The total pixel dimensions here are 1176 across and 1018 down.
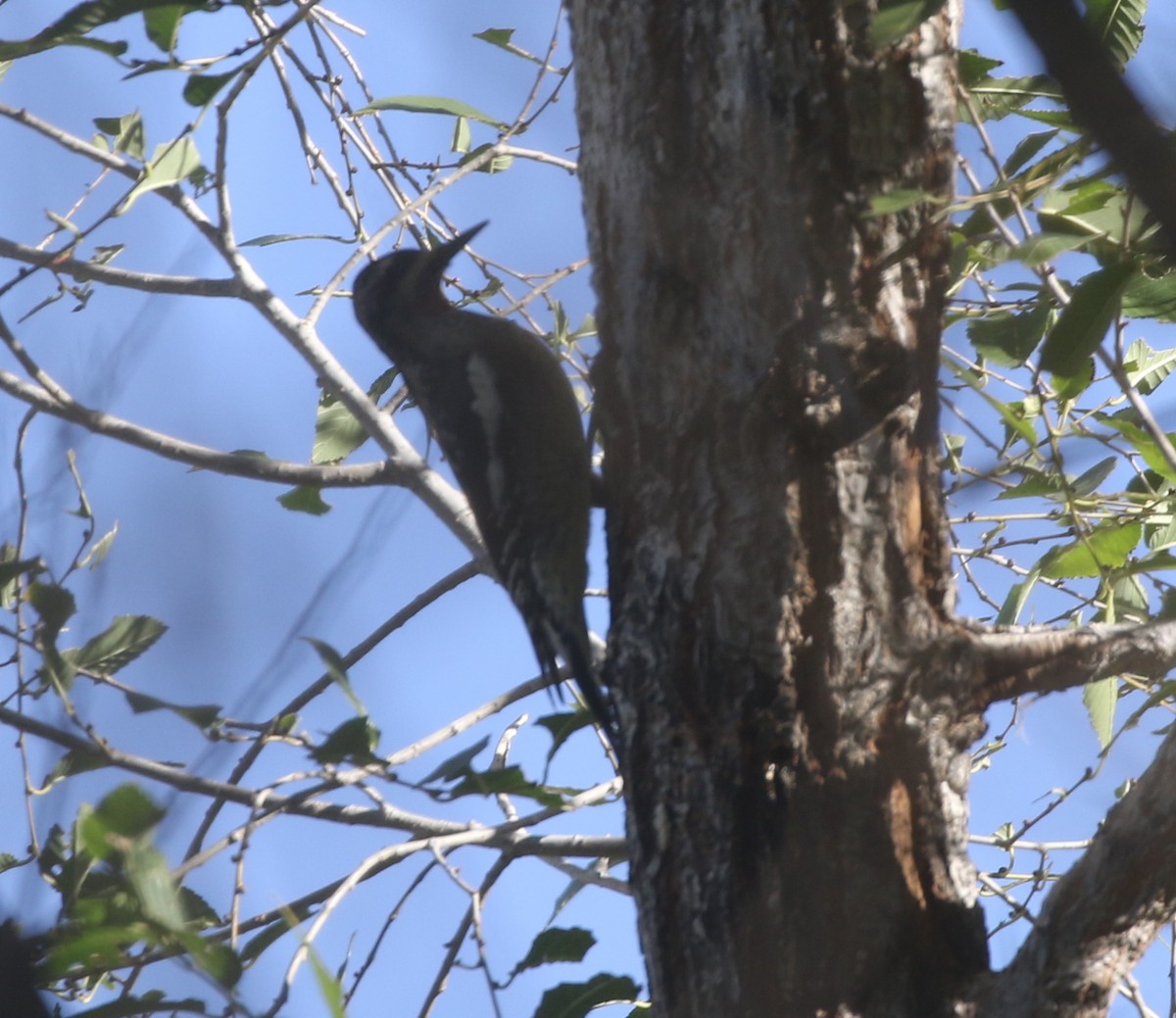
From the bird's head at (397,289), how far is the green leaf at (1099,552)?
6.25ft

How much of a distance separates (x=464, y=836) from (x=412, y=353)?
1.84 m

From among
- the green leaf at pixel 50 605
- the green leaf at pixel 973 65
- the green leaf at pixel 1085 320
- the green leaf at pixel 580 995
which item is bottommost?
the green leaf at pixel 580 995

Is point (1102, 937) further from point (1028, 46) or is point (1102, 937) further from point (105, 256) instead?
point (105, 256)

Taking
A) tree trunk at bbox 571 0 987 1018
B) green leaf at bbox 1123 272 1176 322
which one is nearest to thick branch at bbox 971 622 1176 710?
tree trunk at bbox 571 0 987 1018

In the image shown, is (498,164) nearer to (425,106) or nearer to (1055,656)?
(425,106)

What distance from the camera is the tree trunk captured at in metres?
1.51

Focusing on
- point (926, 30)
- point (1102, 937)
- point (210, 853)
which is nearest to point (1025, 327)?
point (926, 30)

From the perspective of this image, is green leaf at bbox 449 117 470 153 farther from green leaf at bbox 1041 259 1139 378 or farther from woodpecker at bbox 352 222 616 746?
green leaf at bbox 1041 259 1139 378

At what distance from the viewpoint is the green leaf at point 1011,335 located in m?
2.01

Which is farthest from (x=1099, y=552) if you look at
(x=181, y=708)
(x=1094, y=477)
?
(x=181, y=708)

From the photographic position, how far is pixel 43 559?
5.72 feet

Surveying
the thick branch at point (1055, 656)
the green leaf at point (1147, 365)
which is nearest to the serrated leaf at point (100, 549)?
the thick branch at point (1055, 656)

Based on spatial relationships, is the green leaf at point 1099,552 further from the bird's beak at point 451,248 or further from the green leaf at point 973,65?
the bird's beak at point 451,248

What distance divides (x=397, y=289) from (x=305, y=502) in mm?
Answer: 1094
